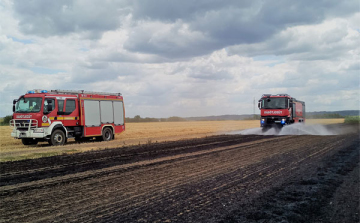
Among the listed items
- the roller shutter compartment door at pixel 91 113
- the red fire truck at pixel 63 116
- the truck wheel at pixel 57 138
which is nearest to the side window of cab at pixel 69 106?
the red fire truck at pixel 63 116

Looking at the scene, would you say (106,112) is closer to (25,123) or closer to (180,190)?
(25,123)

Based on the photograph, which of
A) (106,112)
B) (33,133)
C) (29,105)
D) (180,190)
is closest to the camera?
(180,190)

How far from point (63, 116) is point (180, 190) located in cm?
1402

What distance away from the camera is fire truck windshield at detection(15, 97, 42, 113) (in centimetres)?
1786

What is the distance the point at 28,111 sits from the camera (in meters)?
17.8

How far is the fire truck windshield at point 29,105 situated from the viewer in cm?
1786

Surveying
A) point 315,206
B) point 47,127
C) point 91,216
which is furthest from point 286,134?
point 91,216

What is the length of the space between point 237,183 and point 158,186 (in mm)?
2175

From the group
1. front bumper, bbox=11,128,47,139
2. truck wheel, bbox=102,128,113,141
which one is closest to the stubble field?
truck wheel, bbox=102,128,113,141

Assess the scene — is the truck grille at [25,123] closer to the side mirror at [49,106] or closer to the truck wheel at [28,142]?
the side mirror at [49,106]

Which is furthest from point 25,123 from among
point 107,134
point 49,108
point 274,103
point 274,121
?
point 274,103

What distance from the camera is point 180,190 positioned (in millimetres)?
7332

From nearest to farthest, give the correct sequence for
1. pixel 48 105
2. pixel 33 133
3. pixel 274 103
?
pixel 33 133 → pixel 48 105 → pixel 274 103

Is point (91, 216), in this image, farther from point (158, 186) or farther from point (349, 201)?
point (349, 201)
